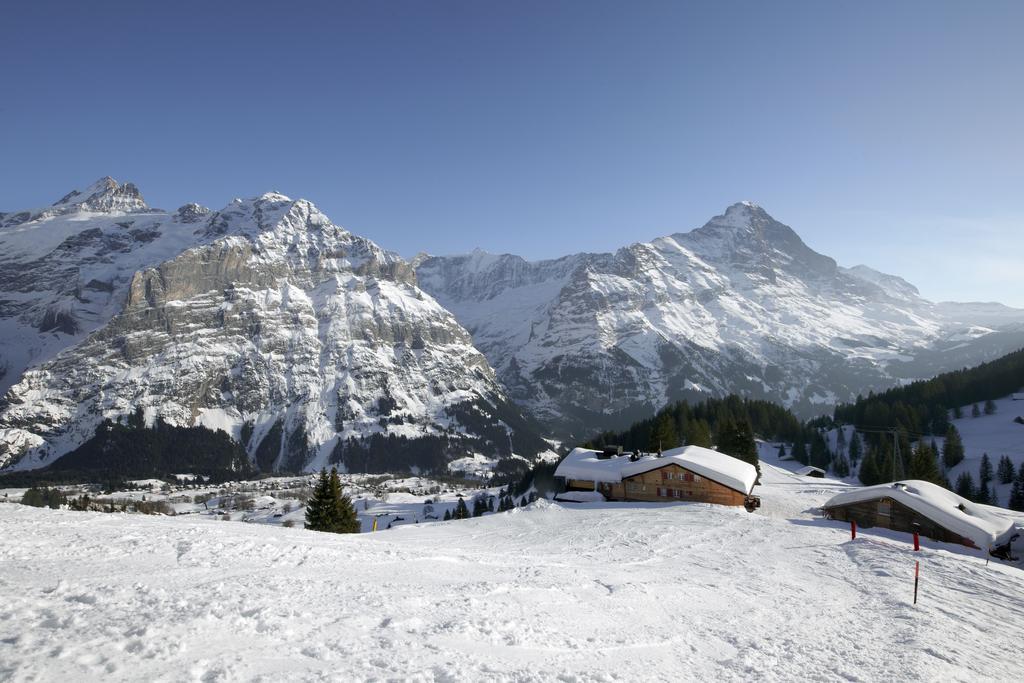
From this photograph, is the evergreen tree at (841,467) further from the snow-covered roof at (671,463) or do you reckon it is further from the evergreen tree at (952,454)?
the snow-covered roof at (671,463)

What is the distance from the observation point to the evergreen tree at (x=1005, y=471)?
95.2 m

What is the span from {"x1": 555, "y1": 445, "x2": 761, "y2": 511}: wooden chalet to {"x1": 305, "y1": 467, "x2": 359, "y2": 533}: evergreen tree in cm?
2443

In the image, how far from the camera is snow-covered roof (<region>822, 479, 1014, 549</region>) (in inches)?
1484

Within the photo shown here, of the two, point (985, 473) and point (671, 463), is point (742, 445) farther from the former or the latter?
point (985, 473)

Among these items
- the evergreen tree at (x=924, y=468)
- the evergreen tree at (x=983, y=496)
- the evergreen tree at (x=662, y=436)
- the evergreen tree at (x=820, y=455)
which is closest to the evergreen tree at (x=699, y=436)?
the evergreen tree at (x=662, y=436)

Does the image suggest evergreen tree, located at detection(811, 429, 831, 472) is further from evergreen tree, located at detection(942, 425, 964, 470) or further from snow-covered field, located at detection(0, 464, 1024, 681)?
snow-covered field, located at detection(0, 464, 1024, 681)

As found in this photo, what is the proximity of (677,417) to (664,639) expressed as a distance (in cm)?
11225

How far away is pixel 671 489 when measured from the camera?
2356 inches

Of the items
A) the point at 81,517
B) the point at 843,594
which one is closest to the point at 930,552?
the point at 843,594

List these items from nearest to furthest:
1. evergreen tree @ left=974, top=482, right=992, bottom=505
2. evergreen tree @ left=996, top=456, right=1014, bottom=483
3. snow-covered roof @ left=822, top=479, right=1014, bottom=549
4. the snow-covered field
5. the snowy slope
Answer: the snow-covered field, snow-covered roof @ left=822, top=479, right=1014, bottom=549, evergreen tree @ left=974, top=482, right=992, bottom=505, evergreen tree @ left=996, top=456, right=1014, bottom=483, the snowy slope

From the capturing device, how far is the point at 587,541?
Answer: 3419cm

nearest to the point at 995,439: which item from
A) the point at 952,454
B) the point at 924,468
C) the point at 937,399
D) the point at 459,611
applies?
the point at 952,454

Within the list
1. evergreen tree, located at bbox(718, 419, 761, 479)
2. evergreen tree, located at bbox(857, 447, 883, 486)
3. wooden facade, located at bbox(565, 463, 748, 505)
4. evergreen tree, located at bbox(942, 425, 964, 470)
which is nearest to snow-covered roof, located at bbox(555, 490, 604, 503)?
wooden facade, located at bbox(565, 463, 748, 505)

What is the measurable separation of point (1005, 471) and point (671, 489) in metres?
77.4
